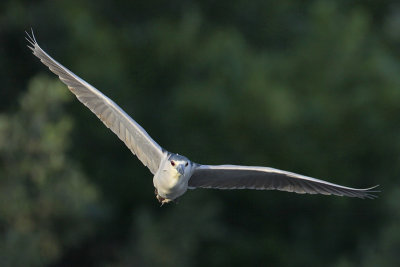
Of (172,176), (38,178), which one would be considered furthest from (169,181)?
(38,178)

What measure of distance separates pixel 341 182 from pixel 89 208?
11.1ft

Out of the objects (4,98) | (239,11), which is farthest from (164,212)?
(239,11)

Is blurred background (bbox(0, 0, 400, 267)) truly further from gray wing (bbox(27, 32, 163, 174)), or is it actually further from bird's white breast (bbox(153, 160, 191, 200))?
bird's white breast (bbox(153, 160, 191, 200))

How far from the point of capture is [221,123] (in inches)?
448

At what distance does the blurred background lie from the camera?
11.0 m

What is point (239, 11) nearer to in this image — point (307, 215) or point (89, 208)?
point (307, 215)

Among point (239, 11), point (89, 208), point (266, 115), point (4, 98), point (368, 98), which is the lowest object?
point (89, 208)

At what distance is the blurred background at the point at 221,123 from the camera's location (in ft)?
36.2

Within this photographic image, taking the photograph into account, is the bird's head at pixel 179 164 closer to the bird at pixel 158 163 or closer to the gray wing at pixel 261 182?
the bird at pixel 158 163

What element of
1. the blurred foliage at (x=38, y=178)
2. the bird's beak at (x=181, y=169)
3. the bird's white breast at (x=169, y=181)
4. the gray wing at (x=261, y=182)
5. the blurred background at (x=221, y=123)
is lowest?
the bird's white breast at (x=169, y=181)

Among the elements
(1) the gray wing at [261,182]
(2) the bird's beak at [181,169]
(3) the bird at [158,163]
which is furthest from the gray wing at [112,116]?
(2) the bird's beak at [181,169]

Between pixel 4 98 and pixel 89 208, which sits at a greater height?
pixel 4 98

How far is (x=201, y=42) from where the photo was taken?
12141mm

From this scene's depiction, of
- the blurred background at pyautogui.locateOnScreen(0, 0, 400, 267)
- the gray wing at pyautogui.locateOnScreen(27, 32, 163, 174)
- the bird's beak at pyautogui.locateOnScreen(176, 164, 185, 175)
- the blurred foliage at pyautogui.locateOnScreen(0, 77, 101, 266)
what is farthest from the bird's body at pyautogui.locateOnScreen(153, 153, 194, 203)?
the blurred background at pyautogui.locateOnScreen(0, 0, 400, 267)
